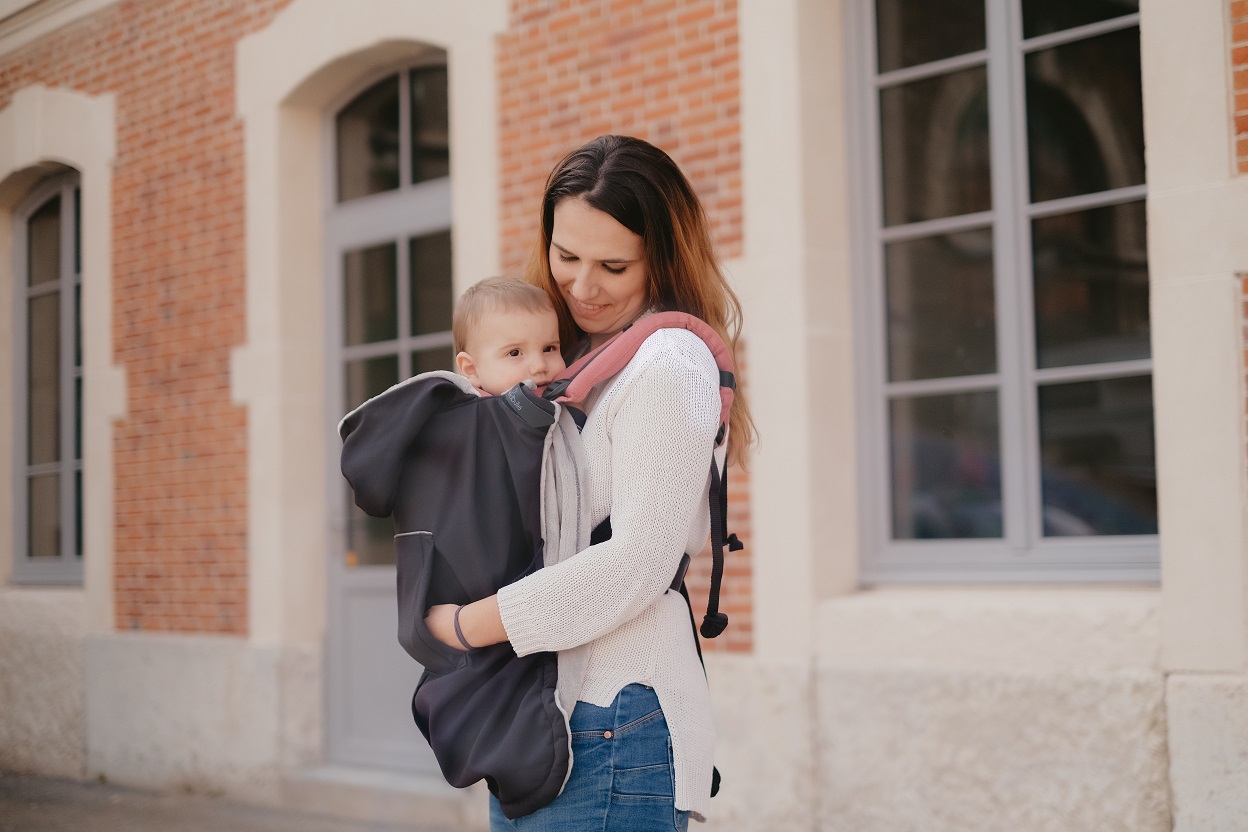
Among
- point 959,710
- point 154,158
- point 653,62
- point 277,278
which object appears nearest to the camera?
point 959,710

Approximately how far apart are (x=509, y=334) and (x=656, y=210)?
30cm

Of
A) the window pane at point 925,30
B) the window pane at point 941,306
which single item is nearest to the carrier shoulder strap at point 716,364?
the window pane at point 941,306

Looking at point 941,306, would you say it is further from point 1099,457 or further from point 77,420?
point 77,420

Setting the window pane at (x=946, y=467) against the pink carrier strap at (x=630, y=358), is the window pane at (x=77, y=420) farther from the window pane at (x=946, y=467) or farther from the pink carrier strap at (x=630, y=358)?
the pink carrier strap at (x=630, y=358)

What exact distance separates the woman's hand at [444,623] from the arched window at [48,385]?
7680 millimetres

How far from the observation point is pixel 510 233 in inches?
242

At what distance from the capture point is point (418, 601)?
198 cm

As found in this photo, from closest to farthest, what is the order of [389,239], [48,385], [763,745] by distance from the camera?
[763,745]
[389,239]
[48,385]

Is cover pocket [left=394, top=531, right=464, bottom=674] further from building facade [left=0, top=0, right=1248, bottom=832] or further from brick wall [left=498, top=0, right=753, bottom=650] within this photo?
brick wall [left=498, top=0, right=753, bottom=650]

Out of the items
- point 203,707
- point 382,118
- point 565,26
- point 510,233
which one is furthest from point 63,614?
point 565,26

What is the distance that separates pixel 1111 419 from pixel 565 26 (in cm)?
278

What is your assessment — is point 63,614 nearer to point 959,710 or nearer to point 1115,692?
point 959,710

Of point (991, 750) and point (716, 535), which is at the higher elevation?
point (716, 535)

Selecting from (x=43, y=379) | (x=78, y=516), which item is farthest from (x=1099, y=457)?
(x=43, y=379)
